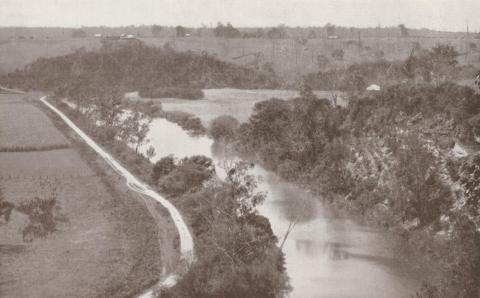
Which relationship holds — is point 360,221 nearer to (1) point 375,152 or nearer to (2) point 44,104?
(1) point 375,152

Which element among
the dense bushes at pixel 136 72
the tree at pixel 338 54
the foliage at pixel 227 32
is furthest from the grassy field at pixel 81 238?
the foliage at pixel 227 32

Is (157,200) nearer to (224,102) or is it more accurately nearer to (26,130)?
(26,130)

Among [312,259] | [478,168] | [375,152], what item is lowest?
[312,259]

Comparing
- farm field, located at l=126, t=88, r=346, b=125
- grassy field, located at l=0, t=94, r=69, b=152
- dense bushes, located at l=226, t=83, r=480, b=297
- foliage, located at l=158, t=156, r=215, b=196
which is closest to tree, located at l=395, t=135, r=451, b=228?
dense bushes, located at l=226, t=83, r=480, b=297

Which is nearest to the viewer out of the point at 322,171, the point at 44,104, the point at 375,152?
the point at 375,152

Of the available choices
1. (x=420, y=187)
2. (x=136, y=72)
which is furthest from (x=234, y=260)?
(x=136, y=72)

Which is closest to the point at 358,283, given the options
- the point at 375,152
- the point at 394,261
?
the point at 394,261

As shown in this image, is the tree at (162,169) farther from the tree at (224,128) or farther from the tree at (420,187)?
the tree at (420,187)
